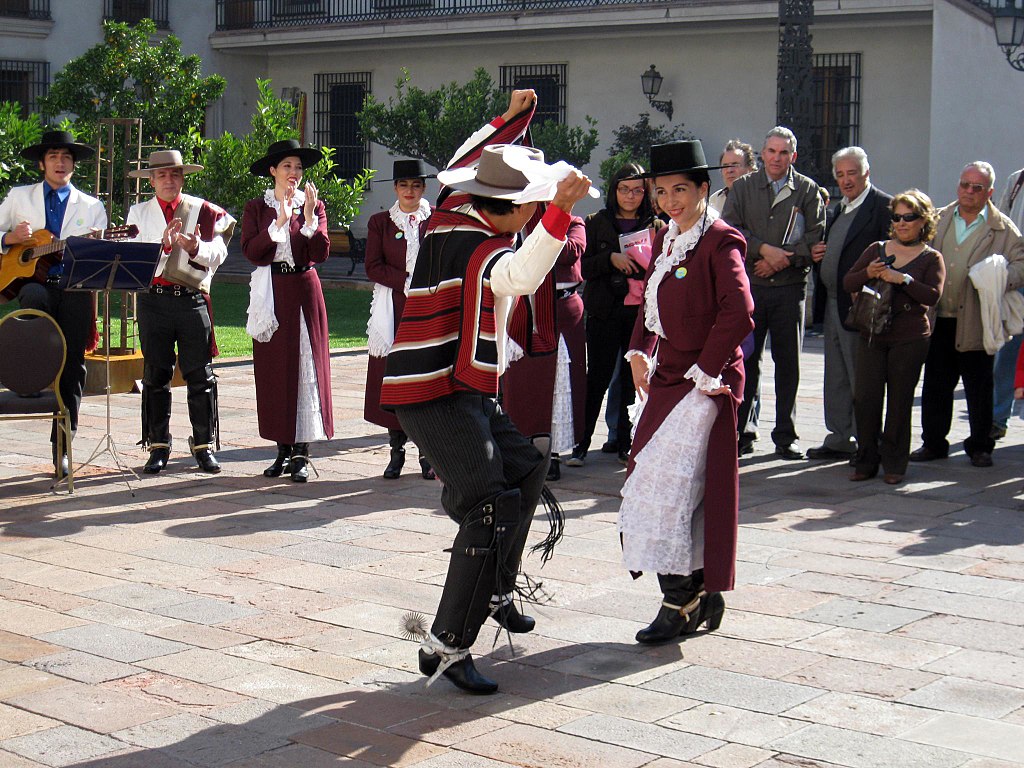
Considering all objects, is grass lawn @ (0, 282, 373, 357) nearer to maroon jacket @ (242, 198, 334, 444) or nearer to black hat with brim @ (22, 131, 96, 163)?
black hat with brim @ (22, 131, 96, 163)

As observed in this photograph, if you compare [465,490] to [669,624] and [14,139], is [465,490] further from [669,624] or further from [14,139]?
[14,139]

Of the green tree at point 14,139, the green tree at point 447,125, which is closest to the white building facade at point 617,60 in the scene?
the green tree at point 447,125

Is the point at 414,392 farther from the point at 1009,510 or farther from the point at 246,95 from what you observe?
the point at 246,95

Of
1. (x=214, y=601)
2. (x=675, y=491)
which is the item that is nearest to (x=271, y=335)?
(x=214, y=601)

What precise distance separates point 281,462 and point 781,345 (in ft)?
11.1

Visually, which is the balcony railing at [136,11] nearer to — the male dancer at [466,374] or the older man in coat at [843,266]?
the older man in coat at [843,266]

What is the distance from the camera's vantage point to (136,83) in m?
21.7

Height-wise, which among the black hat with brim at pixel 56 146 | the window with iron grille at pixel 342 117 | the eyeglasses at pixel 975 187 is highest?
the window with iron grille at pixel 342 117

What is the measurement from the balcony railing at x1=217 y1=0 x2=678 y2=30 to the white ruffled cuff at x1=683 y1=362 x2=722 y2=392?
2263 centimetres

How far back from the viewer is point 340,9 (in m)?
31.0

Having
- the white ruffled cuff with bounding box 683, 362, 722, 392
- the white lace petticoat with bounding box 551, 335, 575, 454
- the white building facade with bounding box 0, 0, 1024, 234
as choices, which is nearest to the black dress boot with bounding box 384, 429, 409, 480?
the white lace petticoat with bounding box 551, 335, 575, 454

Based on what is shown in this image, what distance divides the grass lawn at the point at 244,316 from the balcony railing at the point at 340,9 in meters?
7.39

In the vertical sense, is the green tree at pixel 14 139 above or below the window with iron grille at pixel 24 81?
below

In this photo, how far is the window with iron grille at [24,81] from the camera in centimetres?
2950
